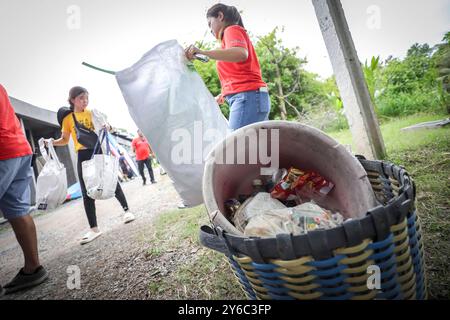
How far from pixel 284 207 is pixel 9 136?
205 centimetres

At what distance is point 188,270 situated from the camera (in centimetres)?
155

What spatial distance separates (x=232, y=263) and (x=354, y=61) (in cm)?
224

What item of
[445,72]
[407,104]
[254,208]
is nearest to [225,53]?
[254,208]

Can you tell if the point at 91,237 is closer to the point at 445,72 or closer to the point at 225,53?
the point at 225,53

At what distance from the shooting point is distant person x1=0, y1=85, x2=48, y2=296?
A: 1852 millimetres

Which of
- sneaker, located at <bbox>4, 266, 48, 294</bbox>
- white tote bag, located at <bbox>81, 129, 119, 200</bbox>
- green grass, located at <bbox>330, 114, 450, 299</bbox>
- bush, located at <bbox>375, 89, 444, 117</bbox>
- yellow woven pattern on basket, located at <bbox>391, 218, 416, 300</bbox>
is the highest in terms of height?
white tote bag, located at <bbox>81, 129, 119, 200</bbox>

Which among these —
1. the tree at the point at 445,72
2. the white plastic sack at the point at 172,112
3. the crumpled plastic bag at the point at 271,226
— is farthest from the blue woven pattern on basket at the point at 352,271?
the tree at the point at 445,72

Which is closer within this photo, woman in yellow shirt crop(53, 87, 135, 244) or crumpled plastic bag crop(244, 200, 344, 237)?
crumpled plastic bag crop(244, 200, 344, 237)

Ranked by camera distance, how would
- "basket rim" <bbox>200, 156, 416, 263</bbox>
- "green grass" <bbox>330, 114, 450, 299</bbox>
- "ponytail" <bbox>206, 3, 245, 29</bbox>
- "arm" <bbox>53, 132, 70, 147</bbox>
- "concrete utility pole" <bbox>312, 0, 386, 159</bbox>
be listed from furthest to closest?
"arm" <bbox>53, 132, 70, 147</bbox>
"concrete utility pole" <bbox>312, 0, 386, 159</bbox>
"ponytail" <bbox>206, 3, 245, 29</bbox>
"green grass" <bbox>330, 114, 450, 299</bbox>
"basket rim" <bbox>200, 156, 416, 263</bbox>

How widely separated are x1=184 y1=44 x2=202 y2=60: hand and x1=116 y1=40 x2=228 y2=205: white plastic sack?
3 centimetres

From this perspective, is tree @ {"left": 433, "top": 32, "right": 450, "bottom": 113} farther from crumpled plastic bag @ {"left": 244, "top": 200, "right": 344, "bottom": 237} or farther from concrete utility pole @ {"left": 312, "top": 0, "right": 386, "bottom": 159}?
crumpled plastic bag @ {"left": 244, "top": 200, "right": 344, "bottom": 237}

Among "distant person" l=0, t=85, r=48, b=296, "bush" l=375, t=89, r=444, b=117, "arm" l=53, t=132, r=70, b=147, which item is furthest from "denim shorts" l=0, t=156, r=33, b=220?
"bush" l=375, t=89, r=444, b=117

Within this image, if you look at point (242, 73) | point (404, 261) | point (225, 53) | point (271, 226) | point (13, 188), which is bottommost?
point (404, 261)
